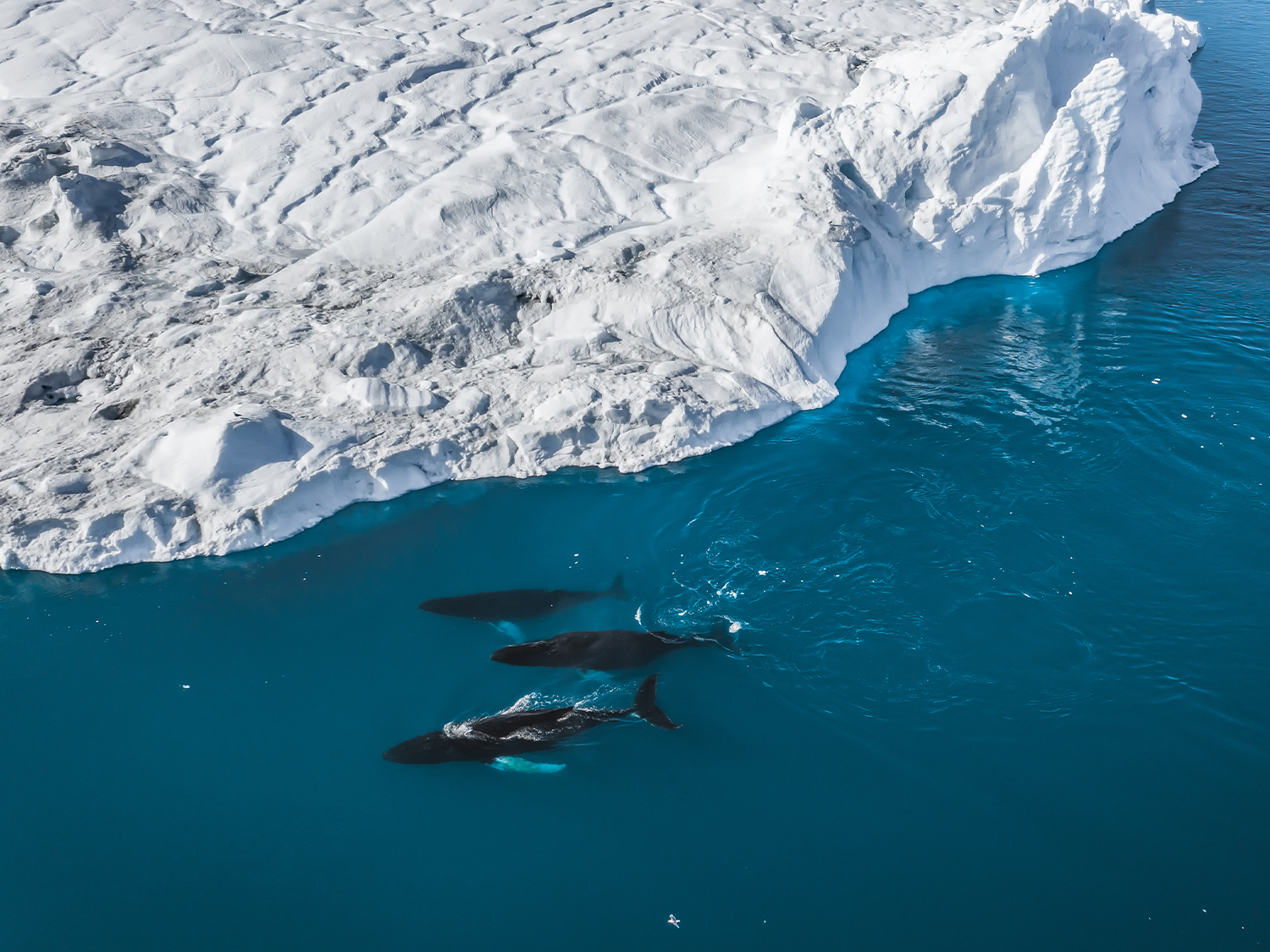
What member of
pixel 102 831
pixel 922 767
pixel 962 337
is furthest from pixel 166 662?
pixel 962 337

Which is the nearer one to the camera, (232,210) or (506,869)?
(506,869)

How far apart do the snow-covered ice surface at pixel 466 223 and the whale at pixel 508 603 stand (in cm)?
196

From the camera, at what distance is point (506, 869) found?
6574mm

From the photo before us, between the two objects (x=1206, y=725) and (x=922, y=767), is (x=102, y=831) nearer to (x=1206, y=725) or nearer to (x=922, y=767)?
(x=922, y=767)

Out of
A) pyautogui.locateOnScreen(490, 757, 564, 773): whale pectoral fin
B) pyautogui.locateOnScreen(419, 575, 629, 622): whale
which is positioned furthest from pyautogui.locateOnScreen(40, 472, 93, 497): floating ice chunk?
pyautogui.locateOnScreen(490, 757, 564, 773): whale pectoral fin

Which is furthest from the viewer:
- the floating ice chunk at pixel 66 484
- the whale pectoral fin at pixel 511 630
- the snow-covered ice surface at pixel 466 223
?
the snow-covered ice surface at pixel 466 223

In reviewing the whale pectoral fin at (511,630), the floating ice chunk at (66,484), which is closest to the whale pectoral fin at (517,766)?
the whale pectoral fin at (511,630)

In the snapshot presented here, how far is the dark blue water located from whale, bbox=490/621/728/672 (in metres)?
0.15

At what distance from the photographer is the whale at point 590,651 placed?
7789 mm

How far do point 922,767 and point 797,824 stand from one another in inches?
43.6

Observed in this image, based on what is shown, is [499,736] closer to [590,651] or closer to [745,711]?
[590,651]

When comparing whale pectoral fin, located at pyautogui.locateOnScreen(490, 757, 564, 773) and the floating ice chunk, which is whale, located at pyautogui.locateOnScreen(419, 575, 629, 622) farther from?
the floating ice chunk

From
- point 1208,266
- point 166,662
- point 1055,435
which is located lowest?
point 166,662

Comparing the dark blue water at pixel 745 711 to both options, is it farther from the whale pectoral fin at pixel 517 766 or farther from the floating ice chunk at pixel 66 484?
the floating ice chunk at pixel 66 484
